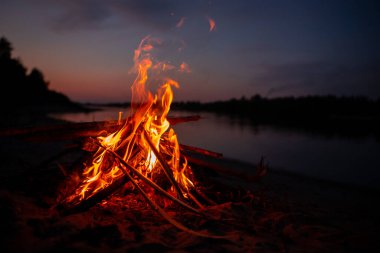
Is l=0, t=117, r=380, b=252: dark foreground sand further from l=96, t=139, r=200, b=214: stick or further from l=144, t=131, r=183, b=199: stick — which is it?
l=144, t=131, r=183, b=199: stick

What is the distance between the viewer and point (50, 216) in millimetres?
2918

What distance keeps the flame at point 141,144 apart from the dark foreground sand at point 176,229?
0.36m

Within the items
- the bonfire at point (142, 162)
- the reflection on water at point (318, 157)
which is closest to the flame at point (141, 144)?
the bonfire at point (142, 162)

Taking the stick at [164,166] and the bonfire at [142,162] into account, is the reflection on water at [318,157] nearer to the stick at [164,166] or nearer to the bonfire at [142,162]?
the bonfire at [142,162]

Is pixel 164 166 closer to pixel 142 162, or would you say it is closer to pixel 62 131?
pixel 142 162

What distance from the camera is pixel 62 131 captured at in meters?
3.29

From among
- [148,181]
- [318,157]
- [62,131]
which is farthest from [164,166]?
[318,157]

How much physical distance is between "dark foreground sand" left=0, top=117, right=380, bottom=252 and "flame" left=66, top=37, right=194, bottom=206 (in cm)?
36

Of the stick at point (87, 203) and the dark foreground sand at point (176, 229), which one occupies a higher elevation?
the stick at point (87, 203)

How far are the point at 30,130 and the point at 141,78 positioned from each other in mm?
1715

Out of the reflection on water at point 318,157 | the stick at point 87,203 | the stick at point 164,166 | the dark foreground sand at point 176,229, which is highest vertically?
the stick at point 164,166

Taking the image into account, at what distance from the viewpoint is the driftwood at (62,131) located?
299 centimetres

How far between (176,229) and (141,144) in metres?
1.31

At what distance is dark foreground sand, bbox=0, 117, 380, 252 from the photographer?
8.42ft
